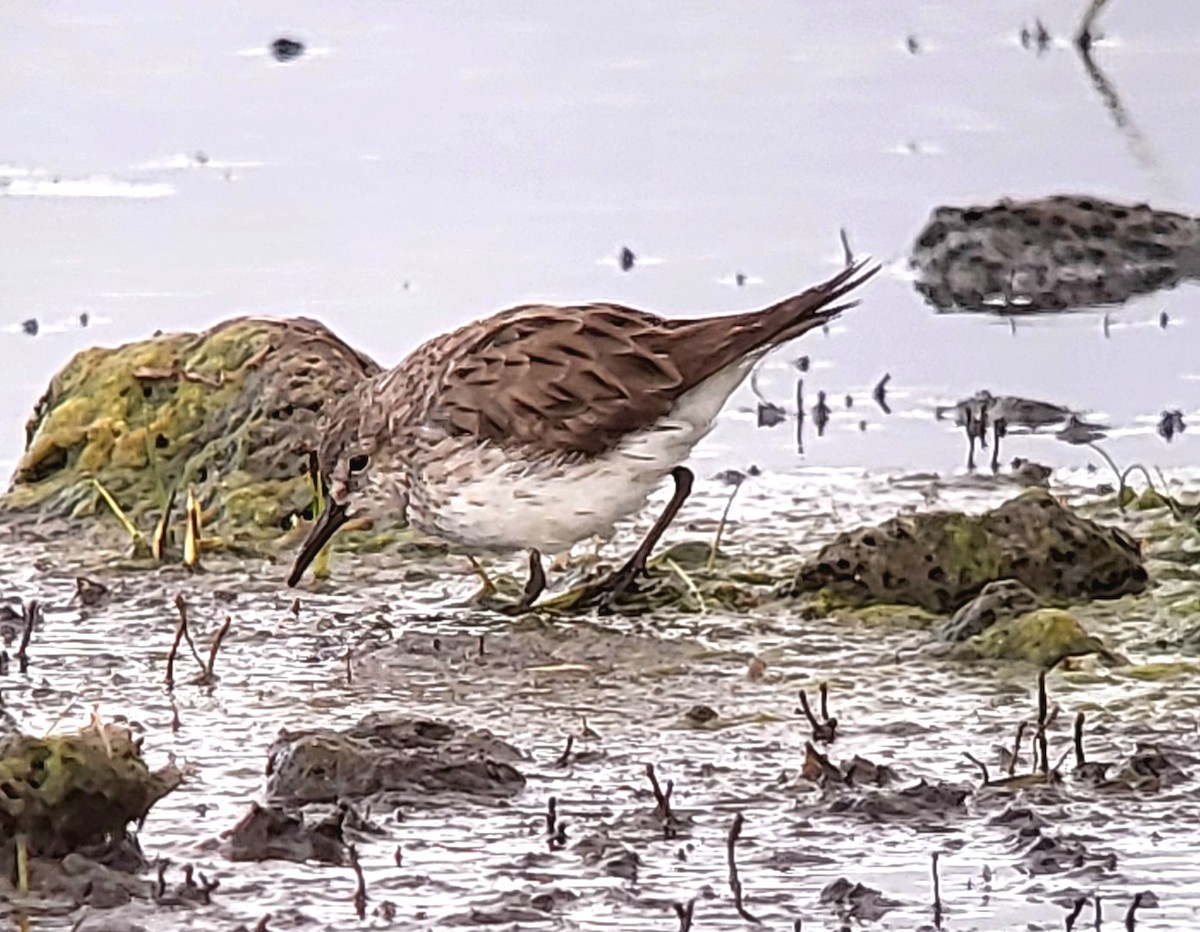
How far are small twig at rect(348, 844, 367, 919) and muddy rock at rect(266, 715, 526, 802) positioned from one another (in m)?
0.41

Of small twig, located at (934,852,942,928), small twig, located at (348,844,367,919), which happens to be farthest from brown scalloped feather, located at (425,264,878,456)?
small twig, located at (934,852,942,928)

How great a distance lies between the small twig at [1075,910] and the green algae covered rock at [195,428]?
159 inches

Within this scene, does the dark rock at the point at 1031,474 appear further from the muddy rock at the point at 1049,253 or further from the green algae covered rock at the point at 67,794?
the green algae covered rock at the point at 67,794

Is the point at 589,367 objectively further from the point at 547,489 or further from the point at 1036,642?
the point at 1036,642

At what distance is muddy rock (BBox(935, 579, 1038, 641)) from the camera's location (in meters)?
7.25

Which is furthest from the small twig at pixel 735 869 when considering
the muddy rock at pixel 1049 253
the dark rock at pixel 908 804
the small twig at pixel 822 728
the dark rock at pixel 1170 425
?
the muddy rock at pixel 1049 253

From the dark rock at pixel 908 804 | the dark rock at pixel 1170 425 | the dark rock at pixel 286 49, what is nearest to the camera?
the dark rock at pixel 908 804

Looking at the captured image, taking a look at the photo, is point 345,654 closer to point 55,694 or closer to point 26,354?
point 55,694

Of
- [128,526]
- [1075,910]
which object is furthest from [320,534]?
[1075,910]

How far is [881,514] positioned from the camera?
28.9 ft

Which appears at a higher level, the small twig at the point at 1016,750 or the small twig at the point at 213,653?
the small twig at the point at 213,653

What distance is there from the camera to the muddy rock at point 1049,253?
39.5ft

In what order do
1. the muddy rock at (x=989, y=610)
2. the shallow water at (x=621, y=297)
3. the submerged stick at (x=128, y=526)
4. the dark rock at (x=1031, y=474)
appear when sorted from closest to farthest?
the shallow water at (x=621, y=297) < the muddy rock at (x=989, y=610) < the submerged stick at (x=128, y=526) < the dark rock at (x=1031, y=474)

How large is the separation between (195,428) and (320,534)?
51.4 inches
